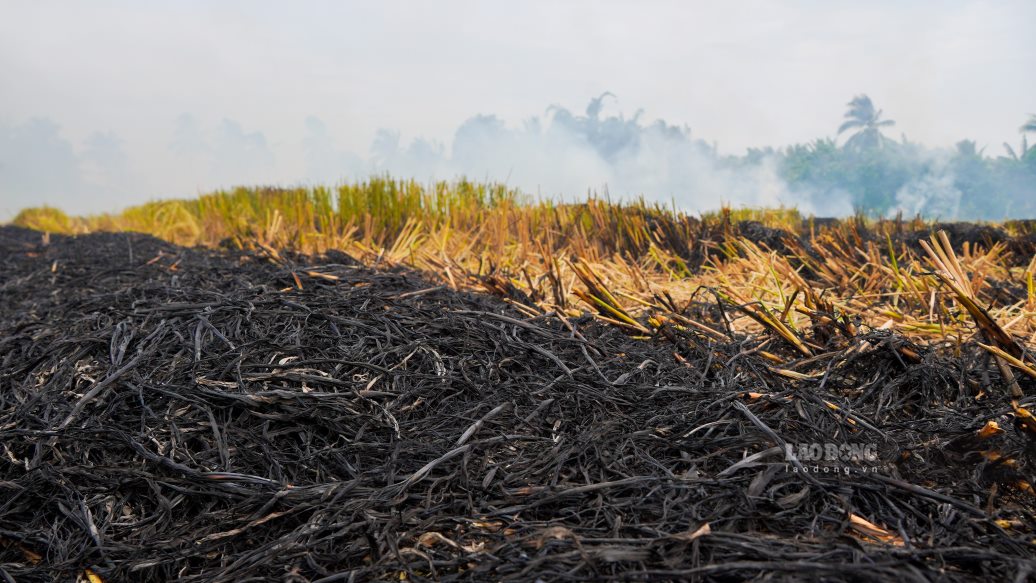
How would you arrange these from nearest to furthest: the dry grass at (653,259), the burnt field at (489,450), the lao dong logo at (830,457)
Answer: the burnt field at (489,450) → the lao dong logo at (830,457) → the dry grass at (653,259)

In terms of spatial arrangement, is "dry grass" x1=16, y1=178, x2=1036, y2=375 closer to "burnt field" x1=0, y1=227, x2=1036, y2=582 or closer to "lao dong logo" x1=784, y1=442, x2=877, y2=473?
"burnt field" x1=0, y1=227, x2=1036, y2=582

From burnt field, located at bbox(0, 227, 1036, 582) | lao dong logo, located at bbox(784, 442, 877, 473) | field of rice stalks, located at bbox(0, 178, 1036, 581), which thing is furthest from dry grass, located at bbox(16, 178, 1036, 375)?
lao dong logo, located at bbox(784, 442, 877, 473)

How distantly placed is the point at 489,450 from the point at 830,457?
76 centimetres

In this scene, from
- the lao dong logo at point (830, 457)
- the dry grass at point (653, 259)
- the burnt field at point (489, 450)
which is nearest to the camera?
the burnt field at point (489, 450)

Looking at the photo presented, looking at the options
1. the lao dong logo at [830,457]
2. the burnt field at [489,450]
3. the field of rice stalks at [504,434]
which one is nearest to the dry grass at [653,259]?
the field of rice stalks at [504,434]

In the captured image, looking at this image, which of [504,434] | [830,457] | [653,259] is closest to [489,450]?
[504,434]

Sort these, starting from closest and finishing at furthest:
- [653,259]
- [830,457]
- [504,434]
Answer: [830,457]
[504,434]
[653,259]

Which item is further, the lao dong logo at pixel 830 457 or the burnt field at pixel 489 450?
the lao dong logo at pixel 830 457

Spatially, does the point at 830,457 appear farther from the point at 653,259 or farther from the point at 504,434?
the point at 653,259

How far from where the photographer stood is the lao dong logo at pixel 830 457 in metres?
1.43

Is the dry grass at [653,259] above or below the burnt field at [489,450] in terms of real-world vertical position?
above

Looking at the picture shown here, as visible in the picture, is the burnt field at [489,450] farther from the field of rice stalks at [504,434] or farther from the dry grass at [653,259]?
the dry grass at [653,259]

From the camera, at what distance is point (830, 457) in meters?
1.53

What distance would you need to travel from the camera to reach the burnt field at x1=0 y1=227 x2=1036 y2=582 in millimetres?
1224
